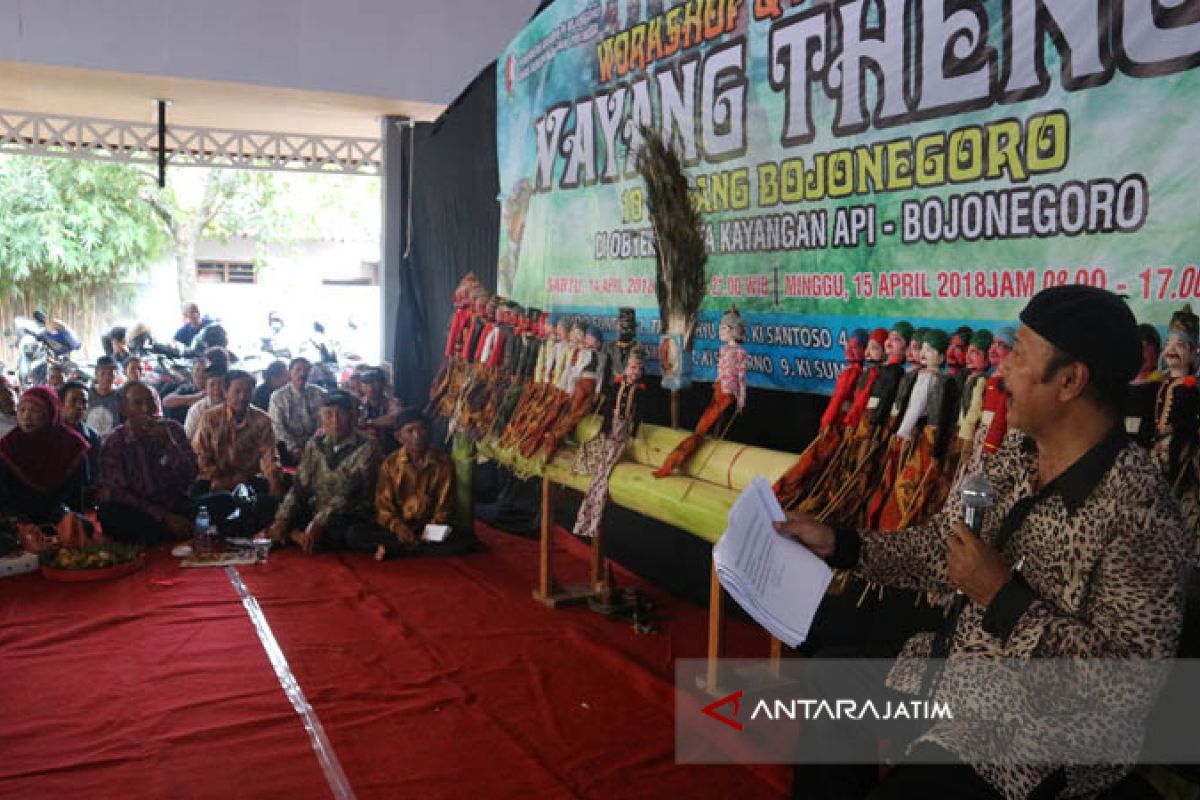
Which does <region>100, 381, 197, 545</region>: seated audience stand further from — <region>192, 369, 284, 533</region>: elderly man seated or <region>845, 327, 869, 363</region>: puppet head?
<region>845, 327, 869, 363</region>: puppet head

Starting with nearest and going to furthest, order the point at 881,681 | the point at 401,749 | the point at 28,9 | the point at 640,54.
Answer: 1. the point at 881,681
2. the point at 401,749
3. the point at 640,54
4. the point at 28,9

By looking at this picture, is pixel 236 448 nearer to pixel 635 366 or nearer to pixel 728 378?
pixel 635 366

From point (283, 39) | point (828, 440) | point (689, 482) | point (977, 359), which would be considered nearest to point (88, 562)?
point (689, 482)

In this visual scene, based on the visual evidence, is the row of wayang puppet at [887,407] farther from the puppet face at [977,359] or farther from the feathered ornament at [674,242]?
the feathered ornament at [674,242]

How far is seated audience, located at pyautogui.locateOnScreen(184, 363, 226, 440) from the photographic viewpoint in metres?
6.00

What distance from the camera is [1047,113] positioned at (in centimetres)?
270

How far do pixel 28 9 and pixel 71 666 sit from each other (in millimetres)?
4911

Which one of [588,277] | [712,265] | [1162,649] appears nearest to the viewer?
[1162,649]

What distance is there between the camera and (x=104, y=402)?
6.95 m

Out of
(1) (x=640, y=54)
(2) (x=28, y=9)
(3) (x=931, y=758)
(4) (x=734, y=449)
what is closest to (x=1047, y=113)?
(4) (x=734, y=449)

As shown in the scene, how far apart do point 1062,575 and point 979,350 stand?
118 cm

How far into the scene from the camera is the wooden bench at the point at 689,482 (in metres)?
3.44

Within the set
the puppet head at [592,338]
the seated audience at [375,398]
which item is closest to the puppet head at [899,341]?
the puppet head at [592,338]

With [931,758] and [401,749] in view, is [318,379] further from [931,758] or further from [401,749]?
[931,758]
